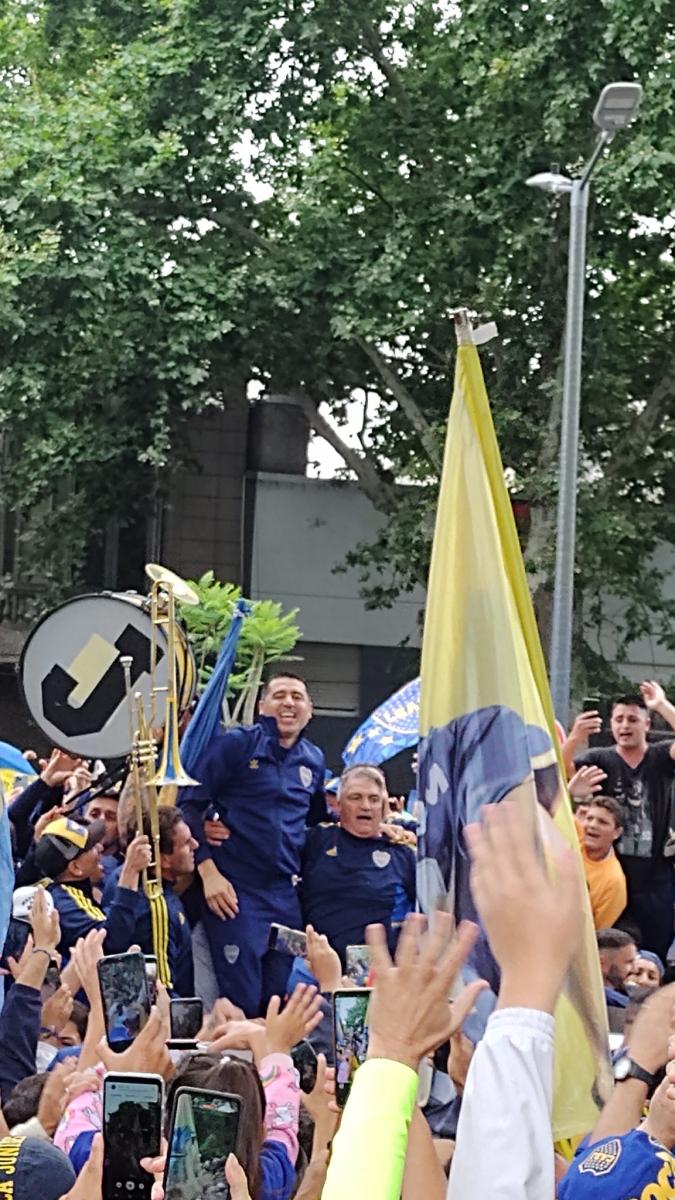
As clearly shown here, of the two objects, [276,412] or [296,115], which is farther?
[276,412]

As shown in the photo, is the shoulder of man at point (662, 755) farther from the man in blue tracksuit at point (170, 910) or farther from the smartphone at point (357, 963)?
the smartphone at point (357, 963)

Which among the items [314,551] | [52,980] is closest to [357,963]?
[52,980]

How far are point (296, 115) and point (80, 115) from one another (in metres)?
2.41

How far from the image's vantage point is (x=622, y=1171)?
9.11 ft

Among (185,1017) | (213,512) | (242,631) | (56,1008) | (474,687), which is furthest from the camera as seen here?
(213,512)

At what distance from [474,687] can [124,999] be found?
3.49ft

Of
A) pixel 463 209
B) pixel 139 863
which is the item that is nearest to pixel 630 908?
pixel 139 863

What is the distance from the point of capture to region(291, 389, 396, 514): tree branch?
2481cm

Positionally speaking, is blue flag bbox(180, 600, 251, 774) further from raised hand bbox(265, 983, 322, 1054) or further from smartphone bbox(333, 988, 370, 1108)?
smartphone bbox(333, 988, 370, 1108)

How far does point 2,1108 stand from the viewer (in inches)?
176

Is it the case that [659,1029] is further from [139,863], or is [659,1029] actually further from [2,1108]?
[139,863]

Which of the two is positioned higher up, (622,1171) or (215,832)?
(622,1171)

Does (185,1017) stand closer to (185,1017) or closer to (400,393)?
(185,1017)

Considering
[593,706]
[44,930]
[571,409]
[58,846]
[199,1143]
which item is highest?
[571,409]
